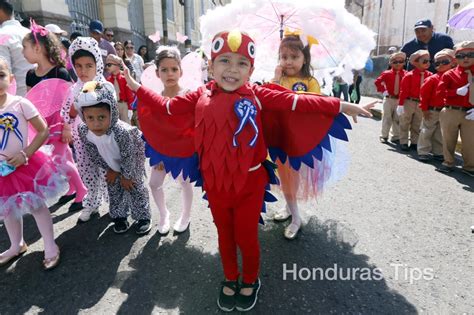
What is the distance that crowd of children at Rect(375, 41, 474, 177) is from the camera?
4711mm

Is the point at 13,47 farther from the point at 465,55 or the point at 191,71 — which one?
the point at 465,55

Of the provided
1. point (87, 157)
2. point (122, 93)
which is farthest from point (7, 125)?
point (122, 93)

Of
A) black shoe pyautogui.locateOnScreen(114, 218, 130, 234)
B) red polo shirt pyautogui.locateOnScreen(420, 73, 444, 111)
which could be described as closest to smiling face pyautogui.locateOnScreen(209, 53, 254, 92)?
black shoe pyautogui.locateOnScreen(114, 218, 130, 234)

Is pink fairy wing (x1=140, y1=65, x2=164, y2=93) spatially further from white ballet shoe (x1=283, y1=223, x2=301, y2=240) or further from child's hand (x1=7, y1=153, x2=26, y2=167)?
white ballet shoe (x1=283, y1=223, x2=301, y2=240)

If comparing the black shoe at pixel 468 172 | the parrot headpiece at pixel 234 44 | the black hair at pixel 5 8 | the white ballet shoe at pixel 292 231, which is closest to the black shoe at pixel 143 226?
the white ballet shoe at pixel 292 231

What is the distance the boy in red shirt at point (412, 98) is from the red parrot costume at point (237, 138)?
4625 mm

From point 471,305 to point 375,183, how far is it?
236 cm

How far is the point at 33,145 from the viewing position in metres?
2.56

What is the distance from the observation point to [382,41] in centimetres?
3167

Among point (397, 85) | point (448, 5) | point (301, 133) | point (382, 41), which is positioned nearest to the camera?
point (301, 133)

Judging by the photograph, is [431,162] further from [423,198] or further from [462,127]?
[423,198]

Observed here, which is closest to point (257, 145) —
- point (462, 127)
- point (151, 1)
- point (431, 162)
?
point (462, 127)

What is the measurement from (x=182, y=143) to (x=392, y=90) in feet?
18.8

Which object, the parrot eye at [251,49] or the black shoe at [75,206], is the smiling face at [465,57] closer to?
the parrot eye at [251,49]
